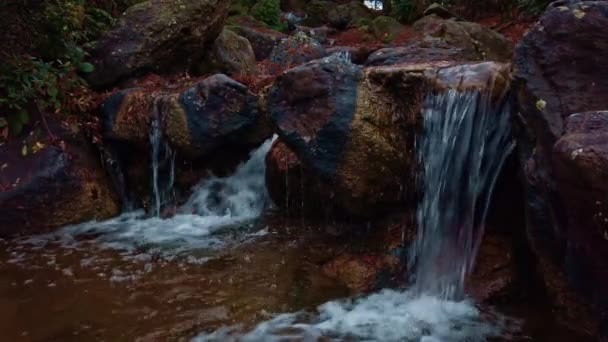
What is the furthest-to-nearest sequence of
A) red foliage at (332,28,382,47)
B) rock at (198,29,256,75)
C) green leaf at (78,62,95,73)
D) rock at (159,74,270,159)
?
red foliage at (332,28,382,47), rock at (198,29,256,75), green leaf at (78,62,95,73), rock at (159,74,270,159)

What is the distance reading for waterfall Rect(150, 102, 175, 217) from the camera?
7195 mm

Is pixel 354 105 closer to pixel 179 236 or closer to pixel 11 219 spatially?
pixel 179 236

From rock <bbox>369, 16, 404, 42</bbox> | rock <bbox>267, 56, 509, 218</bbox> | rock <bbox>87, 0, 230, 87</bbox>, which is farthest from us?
rock <bbox>369, 16, 404, 42</bbox>

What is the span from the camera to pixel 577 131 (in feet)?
10.8

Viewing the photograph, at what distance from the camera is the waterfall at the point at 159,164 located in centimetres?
720

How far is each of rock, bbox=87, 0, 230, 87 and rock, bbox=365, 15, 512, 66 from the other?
2729 mm

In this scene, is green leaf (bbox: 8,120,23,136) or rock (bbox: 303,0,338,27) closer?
green leaf (bbox: 8,120,23,136)

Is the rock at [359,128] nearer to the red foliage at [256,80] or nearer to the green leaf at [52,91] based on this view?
the red foliage at [256,80]

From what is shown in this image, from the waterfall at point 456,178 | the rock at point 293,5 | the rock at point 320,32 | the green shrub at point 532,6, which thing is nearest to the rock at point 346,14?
the rock at point 320,32

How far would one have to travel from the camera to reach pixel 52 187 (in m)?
6.65

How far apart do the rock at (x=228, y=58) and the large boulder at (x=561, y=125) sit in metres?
6.16

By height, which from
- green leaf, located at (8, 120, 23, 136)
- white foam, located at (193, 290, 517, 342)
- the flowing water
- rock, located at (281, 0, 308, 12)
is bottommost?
white foam, located at (193, 290, 517, 342)

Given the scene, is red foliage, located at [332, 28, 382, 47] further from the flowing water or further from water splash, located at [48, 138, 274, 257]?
the flowing water

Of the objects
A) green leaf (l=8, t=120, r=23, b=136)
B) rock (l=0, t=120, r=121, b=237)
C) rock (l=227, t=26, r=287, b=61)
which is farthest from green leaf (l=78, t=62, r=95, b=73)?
rock (l=227, t=26, r=287, b=61)
